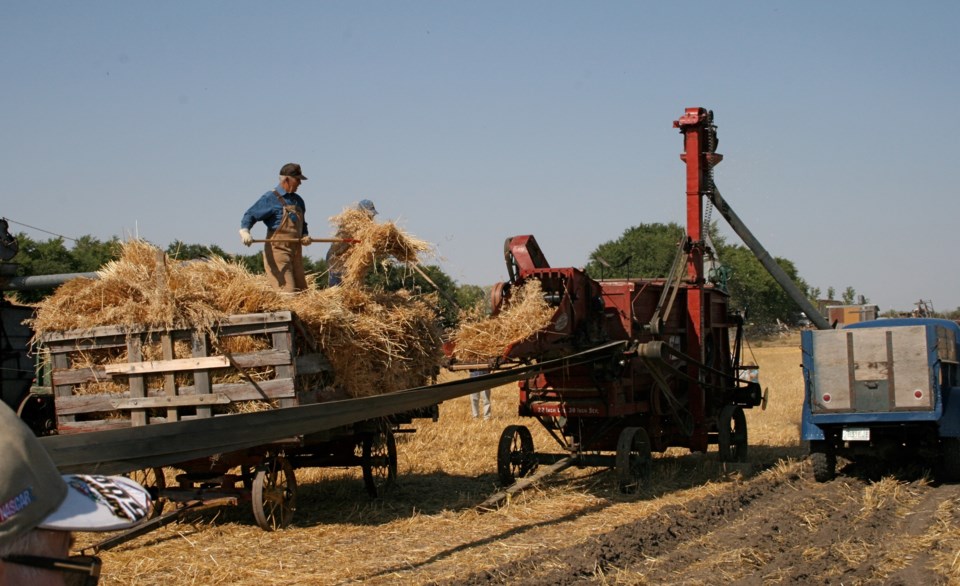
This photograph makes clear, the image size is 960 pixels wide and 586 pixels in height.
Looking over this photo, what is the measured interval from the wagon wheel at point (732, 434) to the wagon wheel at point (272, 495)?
238 inches

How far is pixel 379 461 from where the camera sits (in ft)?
34.7

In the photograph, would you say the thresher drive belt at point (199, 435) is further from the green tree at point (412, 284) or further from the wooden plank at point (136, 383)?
the green tree at point (412, 284)

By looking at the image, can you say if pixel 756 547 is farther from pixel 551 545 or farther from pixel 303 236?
pixel 303 236

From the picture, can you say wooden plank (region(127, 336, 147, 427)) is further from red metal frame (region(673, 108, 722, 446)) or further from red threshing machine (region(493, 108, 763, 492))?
red metal frame (region(673, 108, 722, 446))

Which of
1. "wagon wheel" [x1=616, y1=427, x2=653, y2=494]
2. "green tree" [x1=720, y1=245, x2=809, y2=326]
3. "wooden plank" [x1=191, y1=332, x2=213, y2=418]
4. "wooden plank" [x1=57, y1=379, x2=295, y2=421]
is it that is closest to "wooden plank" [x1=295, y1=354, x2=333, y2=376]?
"wooden plank" [x1=57, y1=379, x2=295, y2=421]

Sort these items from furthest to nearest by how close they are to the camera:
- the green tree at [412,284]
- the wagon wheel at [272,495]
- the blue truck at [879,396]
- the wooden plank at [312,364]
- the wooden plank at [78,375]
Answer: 1. the blue truck at [879,396]
2. the green tree at [412,284]
3. the wagon wheel at [272,495]
4. the wooden plank at [78,375]
5. the wooden plank at [312,364]

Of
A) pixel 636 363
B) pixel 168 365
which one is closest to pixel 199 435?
pixel 168 365

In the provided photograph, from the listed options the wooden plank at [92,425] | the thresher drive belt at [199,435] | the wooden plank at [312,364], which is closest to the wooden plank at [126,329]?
the wooden plank at [312,364]

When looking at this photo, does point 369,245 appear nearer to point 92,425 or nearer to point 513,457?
point 92,425

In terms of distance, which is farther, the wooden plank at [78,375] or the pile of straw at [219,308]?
the wooden plank at [78,375]

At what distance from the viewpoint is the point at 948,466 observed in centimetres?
1116

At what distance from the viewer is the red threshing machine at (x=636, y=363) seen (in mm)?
10391

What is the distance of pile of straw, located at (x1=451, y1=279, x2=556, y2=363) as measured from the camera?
369 inches

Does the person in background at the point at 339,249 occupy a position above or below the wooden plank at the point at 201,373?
above
